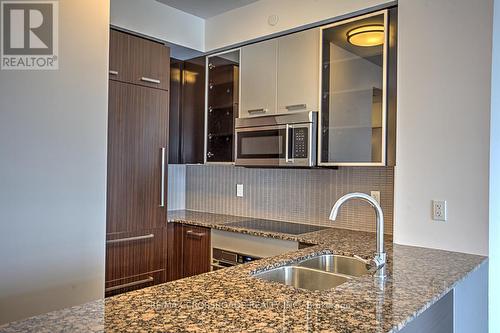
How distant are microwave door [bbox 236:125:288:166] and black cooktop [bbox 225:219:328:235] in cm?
47

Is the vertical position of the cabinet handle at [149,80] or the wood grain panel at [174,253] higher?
the cabinet handle at [149,80]

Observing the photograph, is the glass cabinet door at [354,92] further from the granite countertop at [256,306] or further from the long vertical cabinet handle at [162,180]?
the long vertical cabinet handle at [162,180]

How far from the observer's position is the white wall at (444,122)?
1947 millimetres

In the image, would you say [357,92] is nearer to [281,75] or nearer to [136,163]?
[281,75]

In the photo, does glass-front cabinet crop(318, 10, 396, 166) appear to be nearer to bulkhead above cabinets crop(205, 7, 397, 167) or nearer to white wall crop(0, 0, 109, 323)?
bulkhead above cabinets crop(205, 7, 397, 167)

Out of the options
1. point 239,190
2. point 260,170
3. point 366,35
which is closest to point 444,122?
point 366,35

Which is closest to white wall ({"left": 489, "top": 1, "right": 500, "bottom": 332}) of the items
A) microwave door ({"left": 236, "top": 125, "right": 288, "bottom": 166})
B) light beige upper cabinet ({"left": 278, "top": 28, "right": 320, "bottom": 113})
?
light beige upper cabinet ({"left": 278, "top": 28, "right": 320, "bottom": 113})

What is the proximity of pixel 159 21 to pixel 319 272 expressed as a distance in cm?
232

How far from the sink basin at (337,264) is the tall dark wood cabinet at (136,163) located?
1.51 m

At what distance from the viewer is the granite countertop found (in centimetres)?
101

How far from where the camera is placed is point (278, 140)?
2807 millimetres

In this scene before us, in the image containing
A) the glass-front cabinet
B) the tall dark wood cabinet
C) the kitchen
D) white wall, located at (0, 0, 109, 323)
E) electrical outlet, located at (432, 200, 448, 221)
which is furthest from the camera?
the tall dark wood cabinet

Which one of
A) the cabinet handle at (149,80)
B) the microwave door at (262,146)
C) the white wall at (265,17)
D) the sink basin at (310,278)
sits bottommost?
the sink basin at (310,278)

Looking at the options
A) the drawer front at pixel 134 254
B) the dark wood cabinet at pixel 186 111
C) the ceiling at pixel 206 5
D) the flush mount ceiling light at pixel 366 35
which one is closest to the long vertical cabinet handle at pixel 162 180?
the drawer front at pixel 134 254
